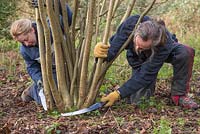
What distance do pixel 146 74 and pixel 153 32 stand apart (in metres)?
0.51

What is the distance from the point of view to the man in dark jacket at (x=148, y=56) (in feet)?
13.5

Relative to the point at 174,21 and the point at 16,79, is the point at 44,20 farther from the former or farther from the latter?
the point at 174,21

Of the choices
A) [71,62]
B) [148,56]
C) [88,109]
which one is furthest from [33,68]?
[148,56]

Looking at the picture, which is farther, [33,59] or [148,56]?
[33,59]

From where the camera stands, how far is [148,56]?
14.9ft

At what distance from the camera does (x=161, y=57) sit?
4344 mm

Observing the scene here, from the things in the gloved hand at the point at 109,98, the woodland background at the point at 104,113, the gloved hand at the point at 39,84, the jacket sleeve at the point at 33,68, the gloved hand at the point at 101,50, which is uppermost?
the gloved hand at the point at 101,50

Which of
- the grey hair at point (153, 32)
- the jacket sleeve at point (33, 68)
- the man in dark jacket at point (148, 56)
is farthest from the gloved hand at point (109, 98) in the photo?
the jacket sleeve at point (33, 68)

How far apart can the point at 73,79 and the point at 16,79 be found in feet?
7.02

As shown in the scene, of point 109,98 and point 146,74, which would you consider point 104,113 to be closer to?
point 109,98

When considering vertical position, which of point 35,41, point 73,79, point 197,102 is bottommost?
point 197,102

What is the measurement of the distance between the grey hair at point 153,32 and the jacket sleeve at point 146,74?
0.50 feet

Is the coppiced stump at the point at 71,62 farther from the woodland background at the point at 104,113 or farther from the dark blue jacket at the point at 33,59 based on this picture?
the dark blue jacket at the point at 33,59

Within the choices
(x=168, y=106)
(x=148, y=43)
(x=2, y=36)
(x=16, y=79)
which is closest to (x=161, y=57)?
(x=148, y=43)
